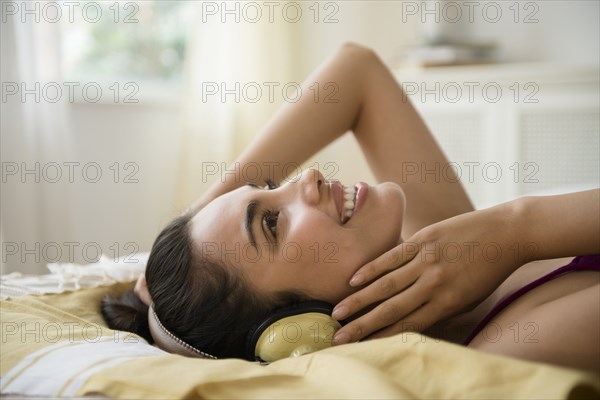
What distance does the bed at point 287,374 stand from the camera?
2.26 feet

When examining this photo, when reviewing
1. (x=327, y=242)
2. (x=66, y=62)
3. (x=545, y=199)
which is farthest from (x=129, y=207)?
(x=545, y=199)

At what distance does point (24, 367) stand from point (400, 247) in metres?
0.60

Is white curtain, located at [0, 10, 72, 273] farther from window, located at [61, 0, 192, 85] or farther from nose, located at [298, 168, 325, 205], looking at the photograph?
nose, located at [298, 168, 325, 205]

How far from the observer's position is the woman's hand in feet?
3.41

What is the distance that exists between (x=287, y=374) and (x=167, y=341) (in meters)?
0.39

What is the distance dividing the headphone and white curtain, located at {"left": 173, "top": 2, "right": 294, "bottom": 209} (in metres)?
2.46

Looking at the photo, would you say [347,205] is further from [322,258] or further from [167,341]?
[167,341]

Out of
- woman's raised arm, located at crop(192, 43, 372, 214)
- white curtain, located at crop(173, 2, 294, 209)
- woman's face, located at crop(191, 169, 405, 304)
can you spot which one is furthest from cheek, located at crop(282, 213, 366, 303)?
white curtain, located at crop(173, 2, 294, 209)

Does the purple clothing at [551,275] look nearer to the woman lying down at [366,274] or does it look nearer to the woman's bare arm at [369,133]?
the woman lying down at [366,274]

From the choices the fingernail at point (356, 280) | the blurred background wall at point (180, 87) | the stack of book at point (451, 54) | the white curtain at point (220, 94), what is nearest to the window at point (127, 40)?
the blurred background wall at point (180, 87)

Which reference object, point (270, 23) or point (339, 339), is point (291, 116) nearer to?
point (339, 339)

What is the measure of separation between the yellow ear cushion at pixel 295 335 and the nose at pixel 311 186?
0.69 ft

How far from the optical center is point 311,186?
1.17m

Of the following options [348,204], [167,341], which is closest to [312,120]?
[348,204]
